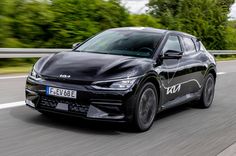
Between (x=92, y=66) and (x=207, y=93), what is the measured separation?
3.64 metres

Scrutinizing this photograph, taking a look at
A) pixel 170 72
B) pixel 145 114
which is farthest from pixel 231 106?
pixel 145 114

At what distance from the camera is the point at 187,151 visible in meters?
5.91

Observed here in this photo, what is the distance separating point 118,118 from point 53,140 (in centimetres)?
90

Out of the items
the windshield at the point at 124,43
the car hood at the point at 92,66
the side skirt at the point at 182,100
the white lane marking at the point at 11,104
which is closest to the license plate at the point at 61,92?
the car hood at the point at 92,66

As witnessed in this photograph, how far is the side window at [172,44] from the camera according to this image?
24.6 feet

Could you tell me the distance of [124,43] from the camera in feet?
24.2

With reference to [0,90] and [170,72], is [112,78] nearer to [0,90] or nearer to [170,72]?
[170,72]

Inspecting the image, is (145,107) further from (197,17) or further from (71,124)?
(197,17)

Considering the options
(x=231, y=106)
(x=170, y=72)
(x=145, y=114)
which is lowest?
(x=231, y=106)

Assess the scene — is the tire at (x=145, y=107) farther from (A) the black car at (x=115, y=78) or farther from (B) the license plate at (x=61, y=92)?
(B) the license plate at (x=61, y=92)

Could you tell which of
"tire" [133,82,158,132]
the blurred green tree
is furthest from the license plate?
the blurred green tree

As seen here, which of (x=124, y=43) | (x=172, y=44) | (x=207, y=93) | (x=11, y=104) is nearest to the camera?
(x=124, y=43)

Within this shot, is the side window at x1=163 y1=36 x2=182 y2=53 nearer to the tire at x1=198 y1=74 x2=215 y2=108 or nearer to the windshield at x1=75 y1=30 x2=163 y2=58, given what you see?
the windshield at x1=75 y1=30 x2=163 y2=58

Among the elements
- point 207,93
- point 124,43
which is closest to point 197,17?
point 207,93
